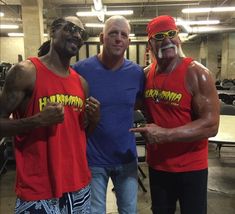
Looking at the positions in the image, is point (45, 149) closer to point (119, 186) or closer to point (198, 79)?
point (119, 186)

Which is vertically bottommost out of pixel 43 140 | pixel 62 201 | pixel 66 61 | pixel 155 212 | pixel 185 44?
pixel 155 212

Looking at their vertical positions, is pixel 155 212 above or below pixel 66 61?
below

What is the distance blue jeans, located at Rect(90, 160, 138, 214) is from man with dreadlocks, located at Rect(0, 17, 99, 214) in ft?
1.03

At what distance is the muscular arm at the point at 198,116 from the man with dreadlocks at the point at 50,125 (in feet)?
1.21

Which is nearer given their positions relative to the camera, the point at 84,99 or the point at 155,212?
the point at 84,99

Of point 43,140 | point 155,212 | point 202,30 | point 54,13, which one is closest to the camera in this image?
point 43,140

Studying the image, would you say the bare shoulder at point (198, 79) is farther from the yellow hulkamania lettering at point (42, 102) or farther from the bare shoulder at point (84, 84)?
the yellow hulkamania lettering at point (42, 102)

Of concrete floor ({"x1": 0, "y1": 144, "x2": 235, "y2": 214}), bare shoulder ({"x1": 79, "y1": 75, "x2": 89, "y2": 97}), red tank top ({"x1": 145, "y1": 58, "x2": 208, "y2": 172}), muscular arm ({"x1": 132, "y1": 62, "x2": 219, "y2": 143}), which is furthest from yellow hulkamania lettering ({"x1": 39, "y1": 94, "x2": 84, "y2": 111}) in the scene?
concrete floor ({"x1": 0, "y1": 144, "x2": 235, "y2": 214})

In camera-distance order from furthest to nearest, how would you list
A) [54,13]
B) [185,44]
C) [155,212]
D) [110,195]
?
1. [185,44]
2. [54,13]
3. [110,195]
4. [155,212]

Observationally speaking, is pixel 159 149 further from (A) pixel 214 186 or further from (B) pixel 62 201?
(A) pixel 214 186

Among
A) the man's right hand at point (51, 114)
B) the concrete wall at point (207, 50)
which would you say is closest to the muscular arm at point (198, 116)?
the man's right hand at point (51, 114)

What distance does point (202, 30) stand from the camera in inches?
522

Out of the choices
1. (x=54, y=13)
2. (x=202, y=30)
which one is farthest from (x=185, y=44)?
(x=54, y=13)

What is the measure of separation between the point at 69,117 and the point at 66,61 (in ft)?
0.97
